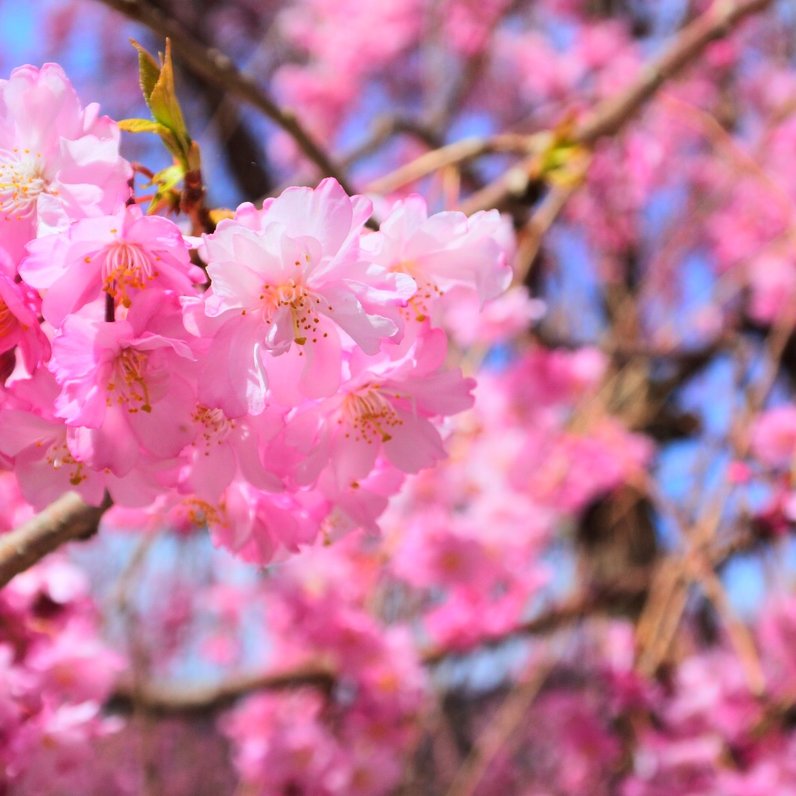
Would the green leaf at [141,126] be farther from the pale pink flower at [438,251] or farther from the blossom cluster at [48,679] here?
the blossom cluster at [48,679]

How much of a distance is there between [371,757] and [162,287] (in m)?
1.74

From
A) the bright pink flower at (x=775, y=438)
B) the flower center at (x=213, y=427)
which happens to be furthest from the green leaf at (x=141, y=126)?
the bright pink flower at (x=775, y=438)

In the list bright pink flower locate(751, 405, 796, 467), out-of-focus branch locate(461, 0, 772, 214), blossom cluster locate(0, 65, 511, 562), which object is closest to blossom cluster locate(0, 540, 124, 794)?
blossom cluster locate(0, 65, 511, 562)

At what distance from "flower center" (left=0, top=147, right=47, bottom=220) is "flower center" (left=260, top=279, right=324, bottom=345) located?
0.19m

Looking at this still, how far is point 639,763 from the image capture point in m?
2.30

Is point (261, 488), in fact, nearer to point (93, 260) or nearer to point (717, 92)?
point (93, 260)

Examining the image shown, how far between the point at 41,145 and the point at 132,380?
197 mm

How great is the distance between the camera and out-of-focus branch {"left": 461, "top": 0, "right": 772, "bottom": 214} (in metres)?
1.56

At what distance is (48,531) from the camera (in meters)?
0.81

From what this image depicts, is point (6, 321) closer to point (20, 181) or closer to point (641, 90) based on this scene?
point (20, 181)

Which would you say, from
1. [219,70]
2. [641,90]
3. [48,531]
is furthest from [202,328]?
[641,90]

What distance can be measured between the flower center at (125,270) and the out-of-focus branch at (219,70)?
1.20 feet

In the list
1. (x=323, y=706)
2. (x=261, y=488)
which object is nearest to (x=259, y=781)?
(x=323, y=706)

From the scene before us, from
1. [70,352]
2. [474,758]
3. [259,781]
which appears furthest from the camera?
[474,758]
